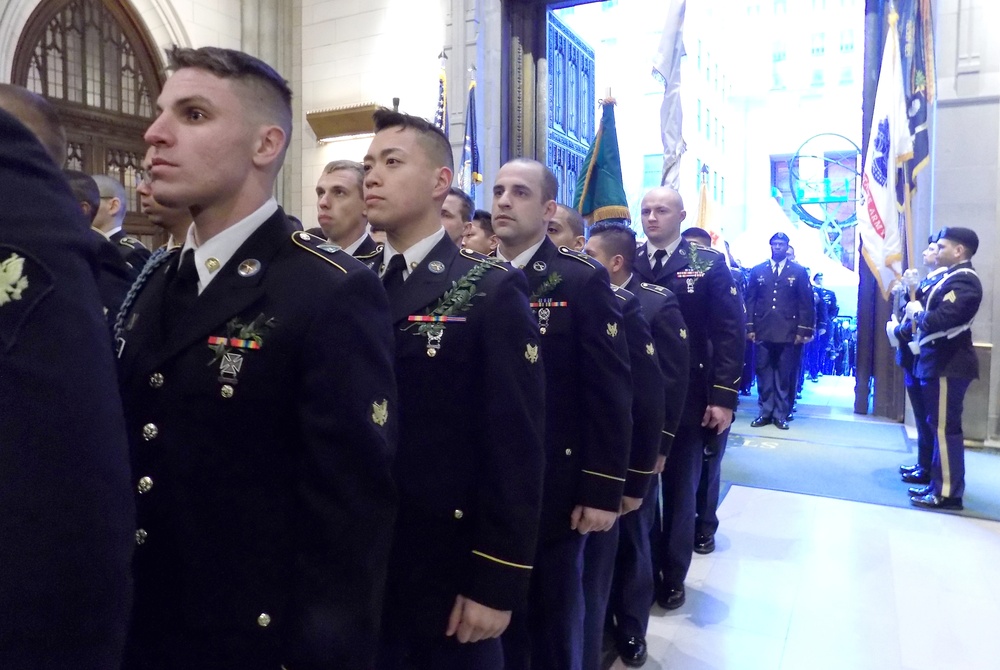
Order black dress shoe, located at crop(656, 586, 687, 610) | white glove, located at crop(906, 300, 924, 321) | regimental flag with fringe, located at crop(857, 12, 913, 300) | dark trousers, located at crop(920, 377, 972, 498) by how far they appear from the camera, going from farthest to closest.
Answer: regimental flag with fringe, located at crop(857, 12, 913, 300) < white glove, located at crop(906, 300, 924, 321) < dark trousers, located at crop(920, 377, 972, 498) < black dress shoe, located at crop(656, 586, 687, 610)

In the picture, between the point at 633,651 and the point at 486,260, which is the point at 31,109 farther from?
the point at 633,651

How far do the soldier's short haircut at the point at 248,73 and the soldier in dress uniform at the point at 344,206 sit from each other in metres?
1.38

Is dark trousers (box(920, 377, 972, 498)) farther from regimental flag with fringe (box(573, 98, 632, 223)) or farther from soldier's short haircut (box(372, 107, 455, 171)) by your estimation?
soldier's short haircut (box(372, 107, 455, 171))

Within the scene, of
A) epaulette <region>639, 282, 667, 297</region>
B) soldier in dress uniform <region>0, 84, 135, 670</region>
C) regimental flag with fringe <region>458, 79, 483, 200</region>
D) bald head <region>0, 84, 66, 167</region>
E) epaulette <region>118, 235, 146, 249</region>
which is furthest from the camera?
regimental flag with fringe <region>458, 79, 483, 200</region>

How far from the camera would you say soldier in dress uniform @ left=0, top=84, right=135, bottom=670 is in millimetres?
555

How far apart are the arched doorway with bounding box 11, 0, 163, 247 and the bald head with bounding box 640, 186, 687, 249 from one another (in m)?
4.46

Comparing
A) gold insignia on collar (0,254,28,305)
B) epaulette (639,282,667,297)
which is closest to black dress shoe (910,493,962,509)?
epaulette (639,282,667,297)

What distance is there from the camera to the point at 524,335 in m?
1.46

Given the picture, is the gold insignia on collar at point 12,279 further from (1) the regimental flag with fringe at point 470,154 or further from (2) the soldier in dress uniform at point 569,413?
(1) the regimental flag with fringe at point 470,154

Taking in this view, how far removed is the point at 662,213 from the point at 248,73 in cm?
249

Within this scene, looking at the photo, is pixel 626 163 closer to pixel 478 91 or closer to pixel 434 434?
pixel 478 91

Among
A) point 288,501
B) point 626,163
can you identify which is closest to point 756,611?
point 288,501

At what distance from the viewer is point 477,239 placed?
327 centimetres

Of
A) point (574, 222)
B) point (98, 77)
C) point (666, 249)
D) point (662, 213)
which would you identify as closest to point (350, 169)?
point (574, 222)
